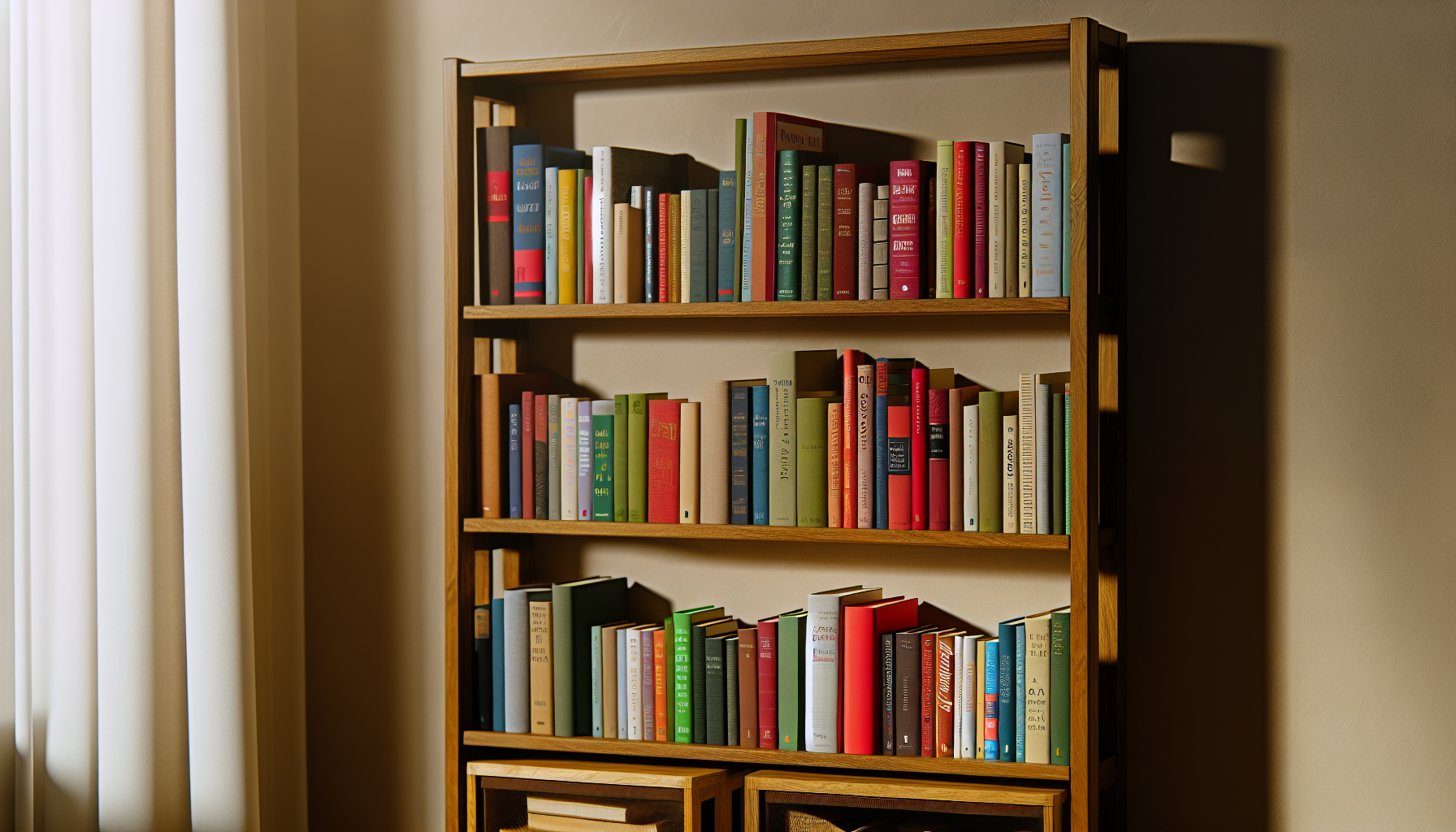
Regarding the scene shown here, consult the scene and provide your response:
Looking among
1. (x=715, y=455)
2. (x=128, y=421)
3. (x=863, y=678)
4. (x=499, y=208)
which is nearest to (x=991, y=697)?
(x=863, y=678)

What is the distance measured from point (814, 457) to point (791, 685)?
0.36 metres

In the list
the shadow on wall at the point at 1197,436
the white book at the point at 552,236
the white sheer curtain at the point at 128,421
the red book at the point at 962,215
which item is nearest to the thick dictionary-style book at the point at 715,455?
the white book at the point at 552,236

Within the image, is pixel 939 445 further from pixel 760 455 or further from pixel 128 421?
pixel 128 421

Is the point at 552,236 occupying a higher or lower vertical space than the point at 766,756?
higher

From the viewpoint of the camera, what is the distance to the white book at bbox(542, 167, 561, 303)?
7.27ft

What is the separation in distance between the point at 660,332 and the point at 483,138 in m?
0.46

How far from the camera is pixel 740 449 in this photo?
7.01 ft

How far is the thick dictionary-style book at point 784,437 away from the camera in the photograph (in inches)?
83.0

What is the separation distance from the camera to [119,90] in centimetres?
209

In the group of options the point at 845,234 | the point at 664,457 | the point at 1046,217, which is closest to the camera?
the point at 1046,217

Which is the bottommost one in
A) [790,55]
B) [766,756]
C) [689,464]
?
[766,756]

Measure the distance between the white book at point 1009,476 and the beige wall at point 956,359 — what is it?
246 mm

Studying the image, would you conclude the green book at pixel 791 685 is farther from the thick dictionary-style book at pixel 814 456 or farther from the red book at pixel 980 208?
the red book at pixel 980 208

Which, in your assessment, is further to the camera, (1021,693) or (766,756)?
(766,756)
